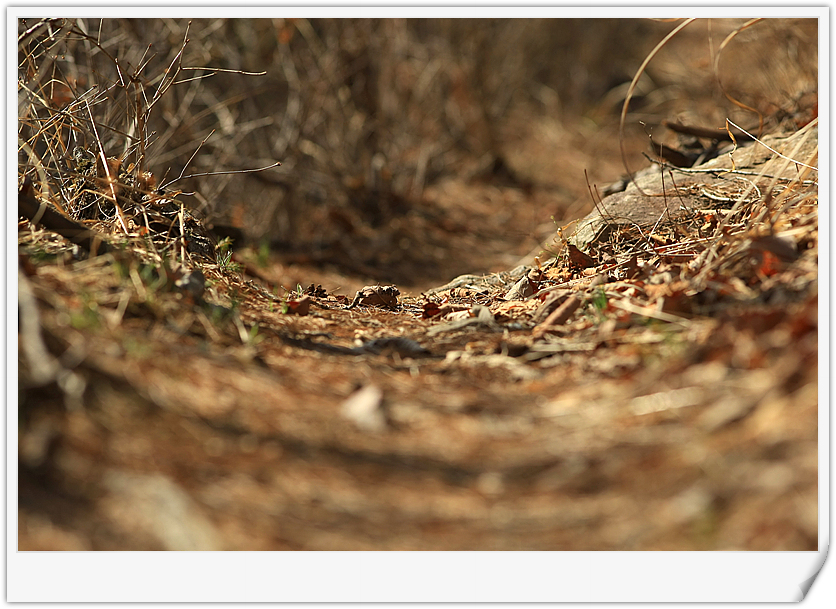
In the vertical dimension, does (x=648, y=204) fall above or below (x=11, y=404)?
above

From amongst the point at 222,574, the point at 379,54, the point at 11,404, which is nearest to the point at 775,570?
the point at 222,574

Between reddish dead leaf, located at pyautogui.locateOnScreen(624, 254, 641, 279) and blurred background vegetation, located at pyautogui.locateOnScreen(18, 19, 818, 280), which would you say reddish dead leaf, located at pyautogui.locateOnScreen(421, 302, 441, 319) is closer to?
reddish dead leaf, located at pyautogui.locateOnScreen(624, 254, 641, 279)

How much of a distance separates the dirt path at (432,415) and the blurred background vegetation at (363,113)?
46.7 inches

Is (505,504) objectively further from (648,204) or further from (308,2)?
(648,204)

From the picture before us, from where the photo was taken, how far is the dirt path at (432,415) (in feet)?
3.91

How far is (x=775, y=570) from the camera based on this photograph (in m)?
1.26

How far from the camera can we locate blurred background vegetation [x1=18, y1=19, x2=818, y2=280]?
3.99 metres

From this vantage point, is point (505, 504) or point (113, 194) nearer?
point (505, 504)

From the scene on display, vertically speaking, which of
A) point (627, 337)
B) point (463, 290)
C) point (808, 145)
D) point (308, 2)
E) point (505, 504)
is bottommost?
point (463, 290)

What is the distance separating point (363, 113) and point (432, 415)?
4.37 m

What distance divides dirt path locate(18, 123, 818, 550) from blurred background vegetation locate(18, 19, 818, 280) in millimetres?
1186

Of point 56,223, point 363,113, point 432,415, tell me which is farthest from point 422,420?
point 363,113

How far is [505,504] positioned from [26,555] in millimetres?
881

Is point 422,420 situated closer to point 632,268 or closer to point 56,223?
point 632,268
